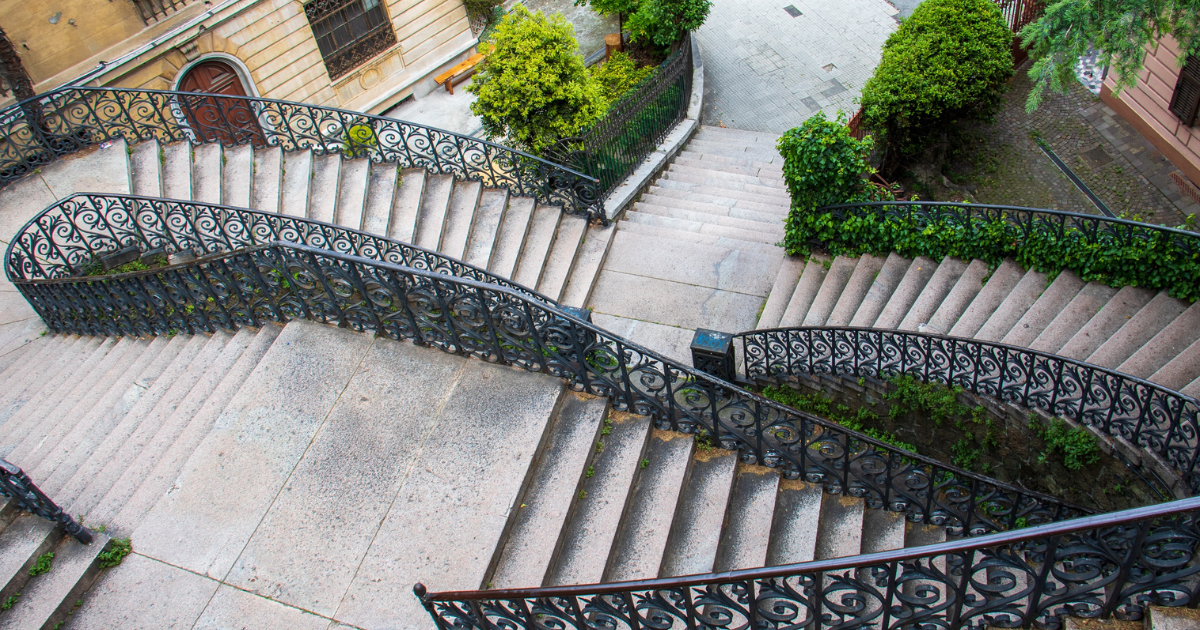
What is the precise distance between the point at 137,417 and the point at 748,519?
5513 mm

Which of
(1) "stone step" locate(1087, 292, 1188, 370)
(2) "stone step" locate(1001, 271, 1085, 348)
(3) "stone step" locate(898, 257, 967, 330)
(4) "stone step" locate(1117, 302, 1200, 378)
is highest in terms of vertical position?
(4) "stone step" locate(1117, 302, 1200, 378)

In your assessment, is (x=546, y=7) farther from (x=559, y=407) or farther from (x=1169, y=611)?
(x=1169, y=611)

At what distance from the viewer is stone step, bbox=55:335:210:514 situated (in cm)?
632

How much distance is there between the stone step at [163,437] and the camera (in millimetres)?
5848

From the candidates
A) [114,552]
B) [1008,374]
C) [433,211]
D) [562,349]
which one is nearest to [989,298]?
[1008,374]

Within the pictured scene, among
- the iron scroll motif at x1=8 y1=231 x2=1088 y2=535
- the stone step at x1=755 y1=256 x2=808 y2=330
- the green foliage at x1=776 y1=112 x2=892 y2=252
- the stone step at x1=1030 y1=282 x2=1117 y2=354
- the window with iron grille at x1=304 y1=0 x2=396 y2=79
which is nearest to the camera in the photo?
the iron scroll motif at x1=8 y1=231 x2=1088 y2=535

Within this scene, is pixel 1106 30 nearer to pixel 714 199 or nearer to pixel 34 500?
pixel 714 199

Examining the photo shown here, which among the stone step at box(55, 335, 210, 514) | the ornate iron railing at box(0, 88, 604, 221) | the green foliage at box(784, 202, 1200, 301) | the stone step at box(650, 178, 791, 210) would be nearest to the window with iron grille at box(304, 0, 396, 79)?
the ornate iron railing at box(0, 88, 604, 221)

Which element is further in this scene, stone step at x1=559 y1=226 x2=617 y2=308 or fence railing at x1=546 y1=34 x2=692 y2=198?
fence railing at x1=546 y1=34 x2=692 y2=198

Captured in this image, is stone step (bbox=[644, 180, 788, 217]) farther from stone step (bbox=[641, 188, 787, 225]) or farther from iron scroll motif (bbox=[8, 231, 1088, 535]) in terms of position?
iron scroll motif (bbox=[8, 231, 1088, 535])

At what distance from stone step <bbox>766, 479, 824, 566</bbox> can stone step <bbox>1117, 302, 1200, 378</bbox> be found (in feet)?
10.3

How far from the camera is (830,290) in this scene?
9.12 meters

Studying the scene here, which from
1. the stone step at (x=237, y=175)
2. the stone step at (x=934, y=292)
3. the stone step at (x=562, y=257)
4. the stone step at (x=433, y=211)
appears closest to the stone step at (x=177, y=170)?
the stone step at (x=237, y=175)

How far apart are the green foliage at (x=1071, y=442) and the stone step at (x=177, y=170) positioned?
9.89 m
